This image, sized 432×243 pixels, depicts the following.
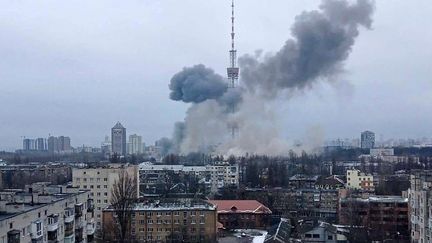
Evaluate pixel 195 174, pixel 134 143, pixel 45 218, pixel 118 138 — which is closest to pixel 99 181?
pixel 45 218

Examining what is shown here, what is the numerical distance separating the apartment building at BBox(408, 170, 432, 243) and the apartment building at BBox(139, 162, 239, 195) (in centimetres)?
2101

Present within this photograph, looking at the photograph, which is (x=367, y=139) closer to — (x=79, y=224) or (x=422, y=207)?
(x=422, y=207)

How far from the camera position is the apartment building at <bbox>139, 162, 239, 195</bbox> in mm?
38812

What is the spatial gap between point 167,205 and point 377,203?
27.7 ft

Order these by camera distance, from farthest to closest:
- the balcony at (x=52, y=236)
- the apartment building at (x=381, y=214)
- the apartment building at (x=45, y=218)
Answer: the apartment building at (x=381, y=214)
the balcony at (x=52, y=236)
the apartment building at (x=45, y=218)

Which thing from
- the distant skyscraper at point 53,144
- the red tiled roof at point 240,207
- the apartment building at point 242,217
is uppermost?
the distant skyscraper at point 53,144

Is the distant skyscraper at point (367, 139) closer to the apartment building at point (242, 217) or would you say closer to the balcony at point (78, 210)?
the apartment building at point (242, 217)

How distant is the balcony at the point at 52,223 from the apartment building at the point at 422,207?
353 inches

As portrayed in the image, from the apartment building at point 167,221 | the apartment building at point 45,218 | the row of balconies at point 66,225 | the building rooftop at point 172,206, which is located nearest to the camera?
the apartment building at point 45,218

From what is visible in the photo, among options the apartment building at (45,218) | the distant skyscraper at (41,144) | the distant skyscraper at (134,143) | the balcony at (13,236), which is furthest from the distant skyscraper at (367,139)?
the balcony at (13,236)

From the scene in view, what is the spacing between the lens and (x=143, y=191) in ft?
116

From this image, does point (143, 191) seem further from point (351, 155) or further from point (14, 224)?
point (351, 155)

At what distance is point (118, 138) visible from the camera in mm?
92625

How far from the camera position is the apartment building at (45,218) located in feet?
33.4
